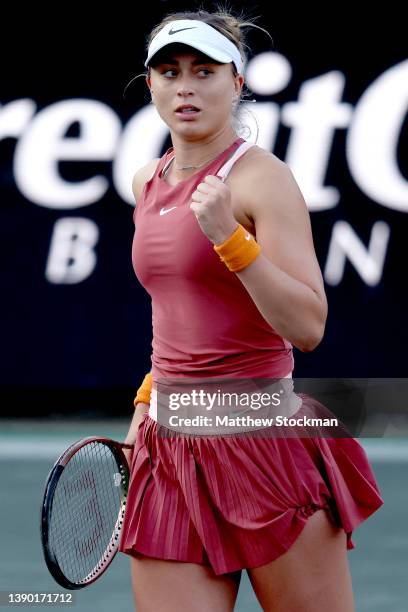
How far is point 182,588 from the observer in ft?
7.79

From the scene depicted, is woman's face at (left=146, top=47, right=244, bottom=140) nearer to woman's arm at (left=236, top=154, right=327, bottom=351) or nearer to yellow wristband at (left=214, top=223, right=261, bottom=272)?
woman's arm at (left=236, top=154, right=327, bottom=351)

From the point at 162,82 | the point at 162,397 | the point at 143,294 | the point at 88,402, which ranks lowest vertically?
the point at 88,402

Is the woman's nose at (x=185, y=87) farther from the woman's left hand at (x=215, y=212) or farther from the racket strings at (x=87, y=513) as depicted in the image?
the racket strings at (x=87, y=513)

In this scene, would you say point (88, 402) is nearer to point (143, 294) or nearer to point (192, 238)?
point (143, 294)

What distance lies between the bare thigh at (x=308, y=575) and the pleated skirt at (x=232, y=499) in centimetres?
2

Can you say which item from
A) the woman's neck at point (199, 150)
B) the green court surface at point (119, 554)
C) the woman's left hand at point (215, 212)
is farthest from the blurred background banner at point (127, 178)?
the woman's left hand at point (215, 212)

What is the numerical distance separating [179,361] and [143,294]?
459cm

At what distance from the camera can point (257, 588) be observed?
2.40m

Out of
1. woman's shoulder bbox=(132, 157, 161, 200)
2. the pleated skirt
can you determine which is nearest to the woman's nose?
woman's shoulder bbox=(132, 157, 161, 200)

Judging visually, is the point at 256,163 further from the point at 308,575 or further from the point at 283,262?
the point at 308,575

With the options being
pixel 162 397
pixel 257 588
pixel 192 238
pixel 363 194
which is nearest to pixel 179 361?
pixel 162 397

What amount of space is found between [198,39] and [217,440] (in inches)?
28.7

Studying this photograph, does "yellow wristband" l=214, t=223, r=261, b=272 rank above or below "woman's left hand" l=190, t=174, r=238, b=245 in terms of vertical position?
below

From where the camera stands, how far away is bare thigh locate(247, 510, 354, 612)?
2365 mm
